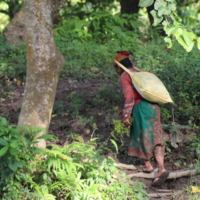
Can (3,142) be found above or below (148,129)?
above

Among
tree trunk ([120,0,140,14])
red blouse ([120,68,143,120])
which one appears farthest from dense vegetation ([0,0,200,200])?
tree trunk ([120,0,140,14])

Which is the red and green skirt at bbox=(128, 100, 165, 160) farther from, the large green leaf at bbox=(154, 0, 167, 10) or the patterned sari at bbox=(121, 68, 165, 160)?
the large green leaf at bbox=(154, 0, 167, 10)

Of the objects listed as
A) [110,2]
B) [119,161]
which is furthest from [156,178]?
[110,2]

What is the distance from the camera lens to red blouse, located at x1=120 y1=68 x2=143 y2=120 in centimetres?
485

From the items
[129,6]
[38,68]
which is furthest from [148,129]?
[129,6]

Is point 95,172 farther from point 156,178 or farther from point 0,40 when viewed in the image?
point 0,40

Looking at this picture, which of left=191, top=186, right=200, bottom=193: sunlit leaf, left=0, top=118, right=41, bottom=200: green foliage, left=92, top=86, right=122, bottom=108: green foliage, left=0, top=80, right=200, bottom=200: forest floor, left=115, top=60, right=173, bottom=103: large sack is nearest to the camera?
left=0, top=118, right=41, bottom=200: green foliage

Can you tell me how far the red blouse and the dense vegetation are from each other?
0.29m

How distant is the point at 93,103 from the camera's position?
273 inches

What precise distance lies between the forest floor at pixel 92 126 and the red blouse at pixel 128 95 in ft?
1.95

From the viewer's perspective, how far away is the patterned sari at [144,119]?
487 cm

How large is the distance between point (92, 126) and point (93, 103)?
34.0 inches

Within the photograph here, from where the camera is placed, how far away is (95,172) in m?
4.40

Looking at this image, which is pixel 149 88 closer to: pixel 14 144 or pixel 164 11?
pixel 164 11
